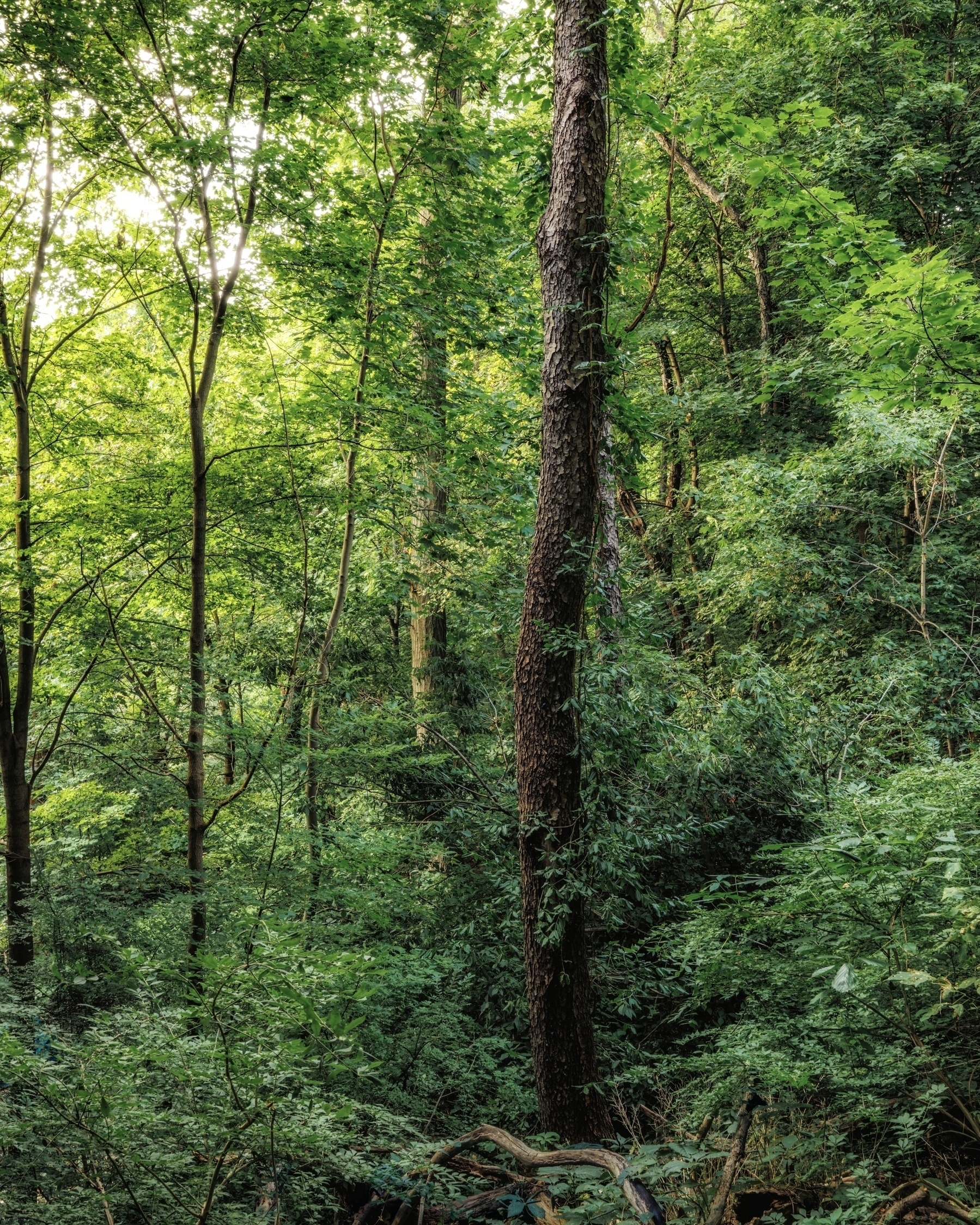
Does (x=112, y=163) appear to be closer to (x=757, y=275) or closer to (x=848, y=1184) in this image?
(x=848, y=1184)

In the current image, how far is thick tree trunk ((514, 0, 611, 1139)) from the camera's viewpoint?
4055mm

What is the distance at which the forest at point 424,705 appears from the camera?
103 inches

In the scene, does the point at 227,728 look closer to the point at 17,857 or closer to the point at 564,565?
the point at 17,857

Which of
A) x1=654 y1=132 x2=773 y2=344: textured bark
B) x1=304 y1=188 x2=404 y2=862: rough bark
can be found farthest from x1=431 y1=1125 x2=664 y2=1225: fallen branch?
x1=654 y1=132 x2=773 y2=344: textured bark

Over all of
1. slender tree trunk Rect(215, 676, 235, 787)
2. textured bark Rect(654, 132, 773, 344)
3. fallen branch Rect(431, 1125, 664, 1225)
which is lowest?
fallen branch Rect(431, 1125, 664, 1225)

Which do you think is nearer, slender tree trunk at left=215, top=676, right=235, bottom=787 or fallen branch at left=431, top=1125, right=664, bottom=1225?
fallen branch at left=431, top=1125, right=664, bottom=1225

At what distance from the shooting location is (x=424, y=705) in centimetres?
771

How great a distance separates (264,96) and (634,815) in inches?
199

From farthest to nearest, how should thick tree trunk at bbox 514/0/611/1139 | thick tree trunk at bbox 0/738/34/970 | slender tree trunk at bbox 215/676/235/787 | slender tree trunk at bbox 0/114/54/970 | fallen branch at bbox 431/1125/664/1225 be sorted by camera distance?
slender tree trunk at bbox 0/114/54/970
thick tree trunk at bbox 0/738/34/970
slender tree trunk at bbox 215/676/235/787
thick tree trunk at bbox 514/0/611/1139
fallen branch at bbox 431/1125/664/1225

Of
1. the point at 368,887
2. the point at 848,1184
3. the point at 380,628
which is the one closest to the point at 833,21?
the point at 380,628

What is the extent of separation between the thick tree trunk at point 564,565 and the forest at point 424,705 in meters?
0.03

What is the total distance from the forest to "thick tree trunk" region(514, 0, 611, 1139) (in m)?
0.03

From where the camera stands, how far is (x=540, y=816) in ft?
13.6

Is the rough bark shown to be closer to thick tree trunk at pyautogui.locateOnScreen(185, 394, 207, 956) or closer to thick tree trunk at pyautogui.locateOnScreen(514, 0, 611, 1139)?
thick tree trunk at pyautogui.locateOnScreen(185, 394, 207, 956)
